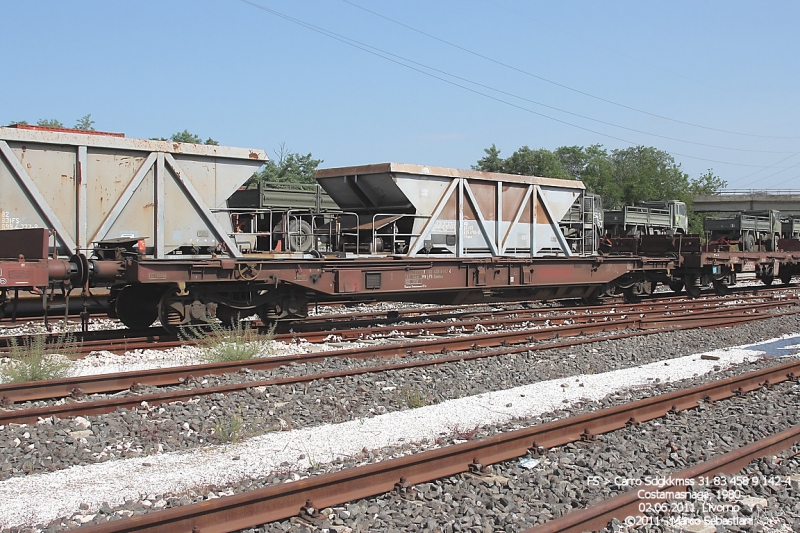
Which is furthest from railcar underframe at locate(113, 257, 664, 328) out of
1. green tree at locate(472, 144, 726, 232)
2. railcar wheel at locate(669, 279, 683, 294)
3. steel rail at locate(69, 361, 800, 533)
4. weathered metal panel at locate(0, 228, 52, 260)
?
green tree at locate(472, 144, 726, 232)

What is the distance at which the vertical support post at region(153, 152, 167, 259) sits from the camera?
12.0m

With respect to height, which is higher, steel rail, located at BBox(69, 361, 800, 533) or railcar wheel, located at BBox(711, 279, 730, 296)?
railcar wheel, located at BBox(711, 279, 730, 296)

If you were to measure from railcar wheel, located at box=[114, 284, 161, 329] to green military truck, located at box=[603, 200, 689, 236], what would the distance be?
2263 cm

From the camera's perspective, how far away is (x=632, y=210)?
31922 mm

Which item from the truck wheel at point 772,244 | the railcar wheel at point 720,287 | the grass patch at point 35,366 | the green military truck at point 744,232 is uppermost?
the green military truck at point 744,232

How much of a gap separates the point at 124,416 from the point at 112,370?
8.86 feet

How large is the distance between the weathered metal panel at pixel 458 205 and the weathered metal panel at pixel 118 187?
8.27 feet

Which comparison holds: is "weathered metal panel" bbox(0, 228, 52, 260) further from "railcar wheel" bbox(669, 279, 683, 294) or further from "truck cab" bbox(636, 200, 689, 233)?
"truck cab" bbox(636, 200, 689, 233)

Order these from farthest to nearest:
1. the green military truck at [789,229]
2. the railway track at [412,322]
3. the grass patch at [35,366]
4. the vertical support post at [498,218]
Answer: the green military truck at [789,229] → the vertical support post at [498,218] → the railway track at [412,322] → the grass patch at [35,366]

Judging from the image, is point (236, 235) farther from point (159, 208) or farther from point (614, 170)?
point (614, 170)

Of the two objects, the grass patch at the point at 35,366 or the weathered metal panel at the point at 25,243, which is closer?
the grass patch at the point at 35,366

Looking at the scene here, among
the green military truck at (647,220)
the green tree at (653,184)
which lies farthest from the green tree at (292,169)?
the green tree at (653,184)

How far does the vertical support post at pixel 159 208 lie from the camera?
12.0 metres

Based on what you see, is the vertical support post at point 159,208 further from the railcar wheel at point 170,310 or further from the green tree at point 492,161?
the green tree at point 492,161
